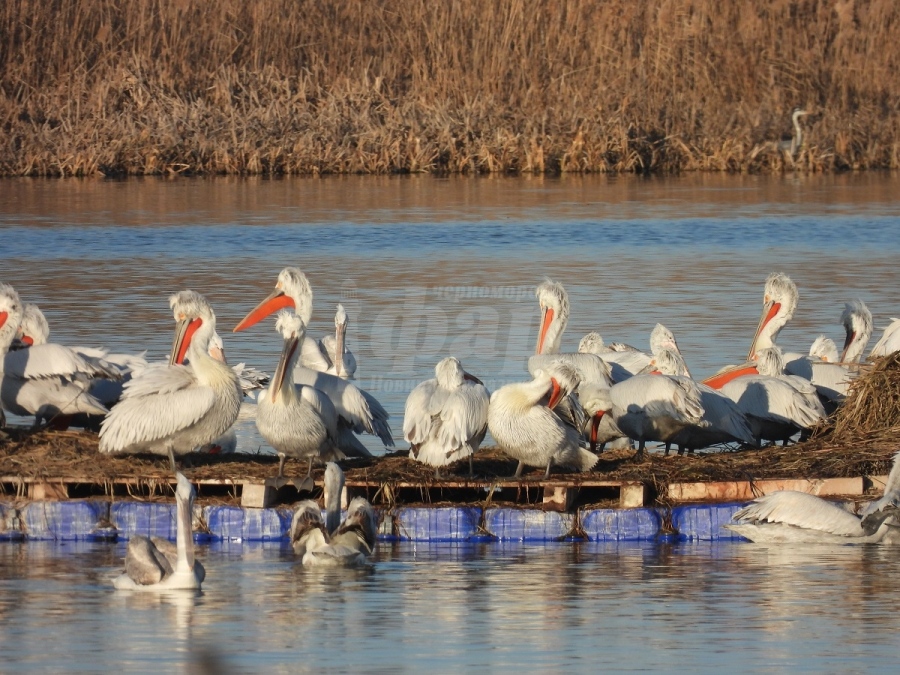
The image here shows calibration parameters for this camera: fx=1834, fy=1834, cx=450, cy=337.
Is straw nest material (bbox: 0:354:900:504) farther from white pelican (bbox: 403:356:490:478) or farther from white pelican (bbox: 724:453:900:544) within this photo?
white pelican (bbox: 724:453:900:544)

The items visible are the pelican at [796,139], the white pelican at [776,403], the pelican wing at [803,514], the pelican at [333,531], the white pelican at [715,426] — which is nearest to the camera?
the pelican at [333,531]

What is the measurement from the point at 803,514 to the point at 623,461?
3.54ft

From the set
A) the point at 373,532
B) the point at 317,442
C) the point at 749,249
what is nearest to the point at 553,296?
the point at 317,442

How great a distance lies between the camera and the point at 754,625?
5367 mm

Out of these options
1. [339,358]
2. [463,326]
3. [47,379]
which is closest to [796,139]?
[463,326]

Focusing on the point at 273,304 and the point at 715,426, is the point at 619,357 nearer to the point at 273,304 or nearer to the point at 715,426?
the point at 715,426

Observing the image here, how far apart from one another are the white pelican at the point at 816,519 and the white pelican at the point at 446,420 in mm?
1101

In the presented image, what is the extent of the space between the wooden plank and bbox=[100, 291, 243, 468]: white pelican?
5.79 ft

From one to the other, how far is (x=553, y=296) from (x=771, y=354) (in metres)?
1.32

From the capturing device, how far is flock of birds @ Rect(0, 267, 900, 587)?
6.53 meters

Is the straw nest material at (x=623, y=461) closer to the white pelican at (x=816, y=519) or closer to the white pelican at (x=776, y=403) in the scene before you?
the white pelican at (x=776, y=403)

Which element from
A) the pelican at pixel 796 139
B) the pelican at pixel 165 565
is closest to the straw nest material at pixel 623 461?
the pelican at pixel 165 565

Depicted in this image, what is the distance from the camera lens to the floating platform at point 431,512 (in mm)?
6727

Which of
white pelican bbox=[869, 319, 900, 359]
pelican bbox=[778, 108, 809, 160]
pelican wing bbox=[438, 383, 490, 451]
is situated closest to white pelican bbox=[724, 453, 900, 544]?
pelican wing bbox=[438, 383, 490, 451]
